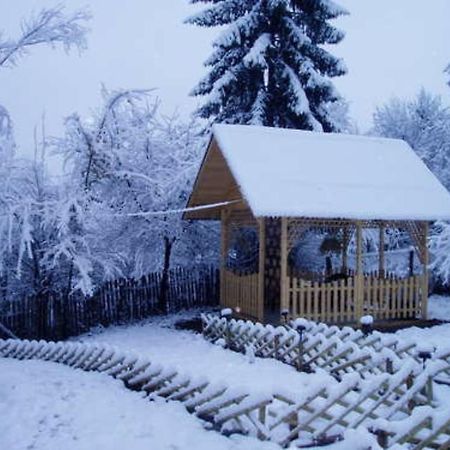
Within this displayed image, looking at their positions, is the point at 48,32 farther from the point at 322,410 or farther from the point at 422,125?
the point at 422,125

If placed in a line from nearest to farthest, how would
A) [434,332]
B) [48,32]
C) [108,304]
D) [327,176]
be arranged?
1. [48,32]
2. [434,332]
3. [327,176]
4. [108,304]

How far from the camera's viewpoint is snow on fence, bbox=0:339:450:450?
4.62 m

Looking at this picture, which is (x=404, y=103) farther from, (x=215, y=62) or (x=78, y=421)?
(x=78, y=421)

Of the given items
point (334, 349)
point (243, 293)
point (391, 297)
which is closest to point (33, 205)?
point (243, 293)

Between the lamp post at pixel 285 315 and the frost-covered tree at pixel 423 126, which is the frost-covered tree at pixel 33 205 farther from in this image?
the frost-covered tree at pixel 423 126

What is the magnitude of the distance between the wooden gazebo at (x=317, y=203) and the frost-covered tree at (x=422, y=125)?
8.97 metres

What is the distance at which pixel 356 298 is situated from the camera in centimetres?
1312

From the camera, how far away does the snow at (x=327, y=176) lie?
39.7ft

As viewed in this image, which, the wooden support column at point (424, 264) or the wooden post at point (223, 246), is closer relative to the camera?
the wooden support column at point (424, 264)

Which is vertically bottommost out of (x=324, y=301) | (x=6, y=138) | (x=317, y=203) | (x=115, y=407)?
(x=115, y=407)

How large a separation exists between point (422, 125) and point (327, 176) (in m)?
15.8

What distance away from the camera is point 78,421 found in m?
6.48

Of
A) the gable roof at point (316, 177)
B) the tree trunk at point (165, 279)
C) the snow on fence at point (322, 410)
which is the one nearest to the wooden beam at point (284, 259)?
the gable roof at point (316, 177)

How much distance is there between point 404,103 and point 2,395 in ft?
85.6
